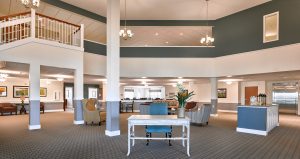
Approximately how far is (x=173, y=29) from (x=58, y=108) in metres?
10.5

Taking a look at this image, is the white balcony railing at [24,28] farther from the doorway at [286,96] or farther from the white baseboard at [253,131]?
the doorway at [286,96]

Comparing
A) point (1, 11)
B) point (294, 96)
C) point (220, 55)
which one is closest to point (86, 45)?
point (1, 11)

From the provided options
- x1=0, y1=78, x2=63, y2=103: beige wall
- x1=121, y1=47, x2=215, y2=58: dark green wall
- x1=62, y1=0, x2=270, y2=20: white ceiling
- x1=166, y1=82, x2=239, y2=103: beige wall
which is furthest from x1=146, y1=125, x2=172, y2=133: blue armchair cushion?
x1=166, y1=82, x2=239, y2=103: beige wall

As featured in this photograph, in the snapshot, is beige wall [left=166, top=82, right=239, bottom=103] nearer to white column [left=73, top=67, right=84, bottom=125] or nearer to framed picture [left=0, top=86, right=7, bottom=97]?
white column [left=73, top=67, right=84, bottom=125]

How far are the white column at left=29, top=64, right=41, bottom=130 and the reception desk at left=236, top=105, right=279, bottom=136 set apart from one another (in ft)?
24.7

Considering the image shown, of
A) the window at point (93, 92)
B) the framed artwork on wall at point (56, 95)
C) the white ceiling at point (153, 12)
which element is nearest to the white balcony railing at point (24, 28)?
the white ceiling at point (153, 12)

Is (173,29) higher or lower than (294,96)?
higher

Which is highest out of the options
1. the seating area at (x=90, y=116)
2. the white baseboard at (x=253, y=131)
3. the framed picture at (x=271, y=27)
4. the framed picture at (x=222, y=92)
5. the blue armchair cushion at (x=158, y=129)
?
the framed picture at (x=271, y=27)

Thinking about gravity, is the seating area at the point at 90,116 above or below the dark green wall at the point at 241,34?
below

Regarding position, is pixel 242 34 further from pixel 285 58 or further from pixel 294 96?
pixel 294 96

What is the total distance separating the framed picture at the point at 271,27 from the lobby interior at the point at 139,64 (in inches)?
2.0

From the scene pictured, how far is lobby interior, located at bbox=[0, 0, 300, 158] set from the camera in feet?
18.5

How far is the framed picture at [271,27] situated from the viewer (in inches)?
377

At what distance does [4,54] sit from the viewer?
7.04 meters
